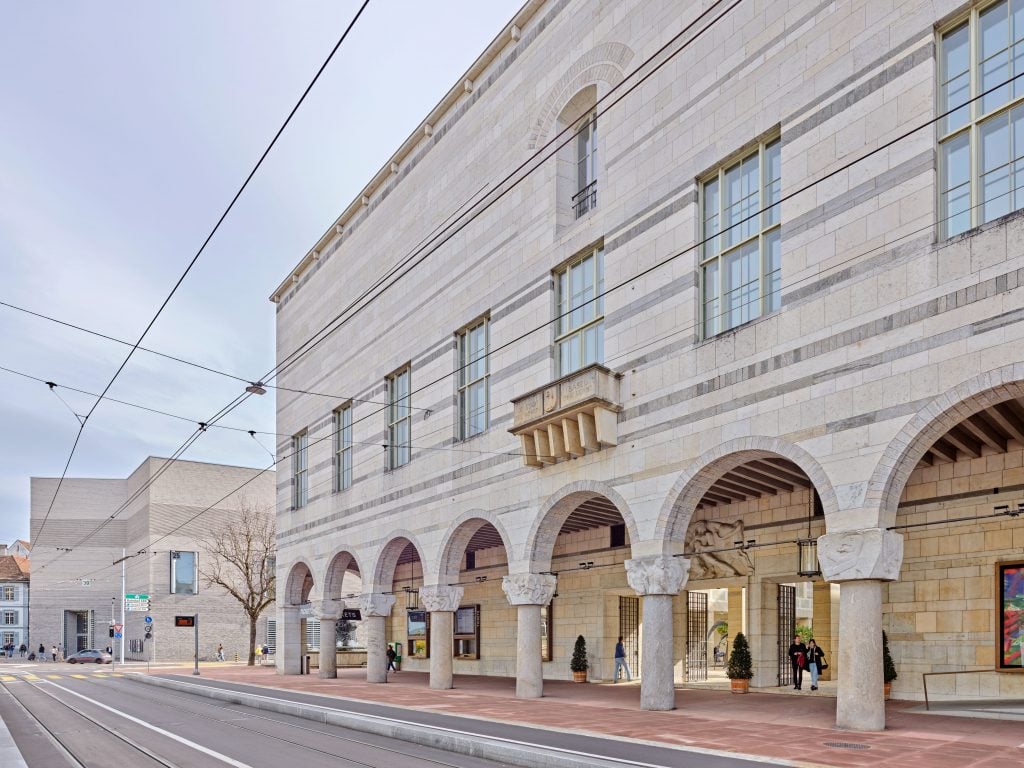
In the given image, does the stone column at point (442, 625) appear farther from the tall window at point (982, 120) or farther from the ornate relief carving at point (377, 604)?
the tall window at point (982, 120)

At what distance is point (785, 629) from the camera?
2475cm

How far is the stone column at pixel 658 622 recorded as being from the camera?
59.5 ft

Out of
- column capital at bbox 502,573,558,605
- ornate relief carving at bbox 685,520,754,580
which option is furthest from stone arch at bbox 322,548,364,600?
ornate relief carving at bbox 685,520,754,580

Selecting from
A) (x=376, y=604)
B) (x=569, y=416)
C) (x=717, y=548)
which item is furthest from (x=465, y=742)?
(x=376, y=604)

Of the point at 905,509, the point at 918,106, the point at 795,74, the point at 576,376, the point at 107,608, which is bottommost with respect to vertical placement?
the point at 107,608

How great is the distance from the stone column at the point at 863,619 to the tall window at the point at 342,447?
21.4 meters

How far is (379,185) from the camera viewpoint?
1280 inches

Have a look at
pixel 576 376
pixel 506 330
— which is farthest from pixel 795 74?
pixel 506 330

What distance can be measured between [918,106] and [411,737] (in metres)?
12.7

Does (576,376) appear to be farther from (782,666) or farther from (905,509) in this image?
(782,666)

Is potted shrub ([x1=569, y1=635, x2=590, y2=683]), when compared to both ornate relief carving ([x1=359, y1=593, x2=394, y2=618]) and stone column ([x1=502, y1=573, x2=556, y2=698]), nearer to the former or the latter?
ornate relief carving ([x1=359, y1=593, x2=394, y2=618])

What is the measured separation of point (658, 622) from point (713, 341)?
549cm

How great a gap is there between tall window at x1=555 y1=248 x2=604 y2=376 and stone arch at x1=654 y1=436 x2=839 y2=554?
4.14 m

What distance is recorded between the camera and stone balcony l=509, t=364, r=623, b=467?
19406mm
